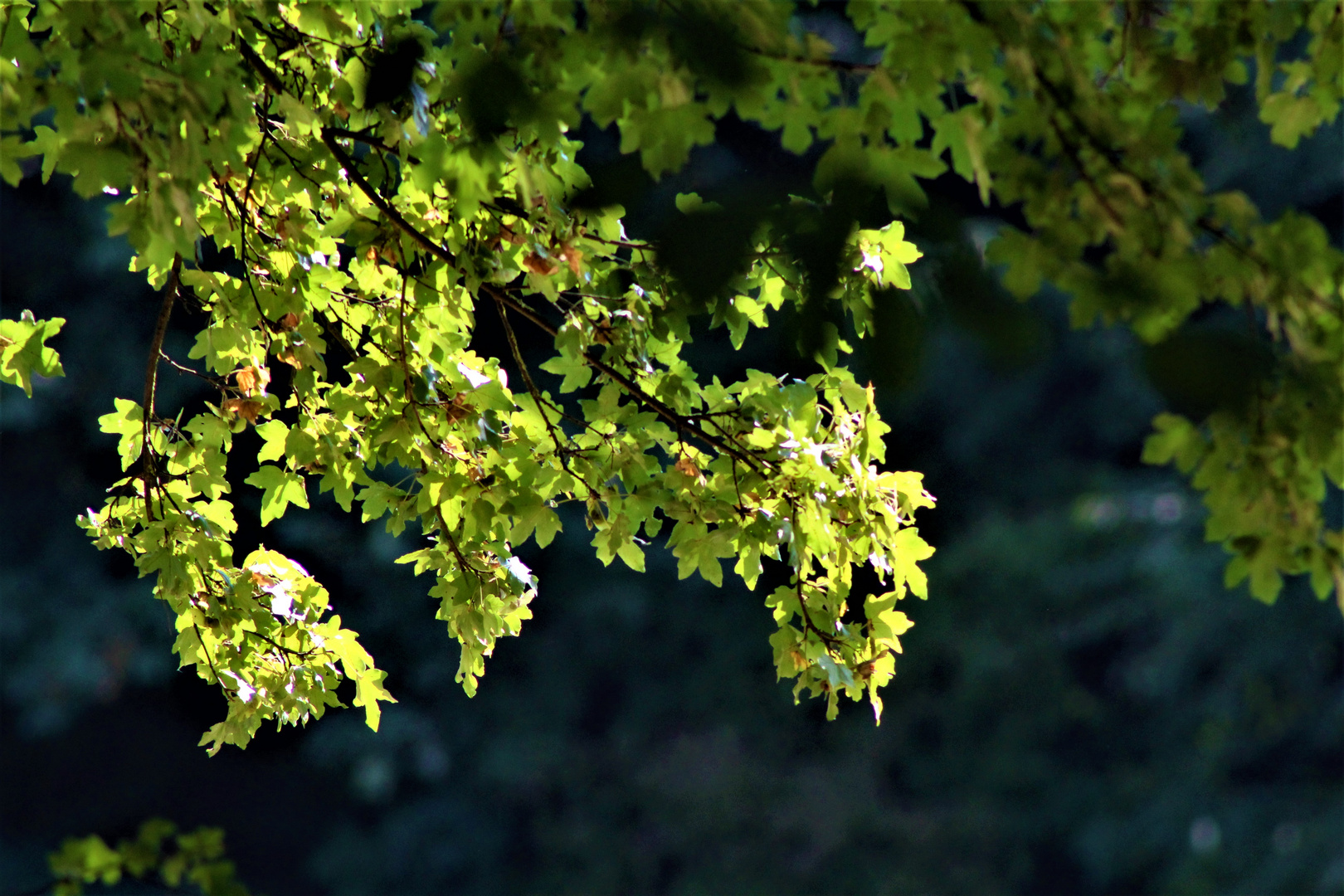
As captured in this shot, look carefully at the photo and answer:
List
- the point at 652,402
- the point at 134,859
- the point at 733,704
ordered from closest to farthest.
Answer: the point at 652,402, the point at 134,859, the point at 733,704

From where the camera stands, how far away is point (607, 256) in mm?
1788

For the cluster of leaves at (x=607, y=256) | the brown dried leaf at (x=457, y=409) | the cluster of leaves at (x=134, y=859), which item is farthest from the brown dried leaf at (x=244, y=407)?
the cluster of leaves at (x=134, y=859)

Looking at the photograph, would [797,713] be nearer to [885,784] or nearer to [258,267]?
[885,784]

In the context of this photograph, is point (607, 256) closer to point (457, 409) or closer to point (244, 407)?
point (457, 409)

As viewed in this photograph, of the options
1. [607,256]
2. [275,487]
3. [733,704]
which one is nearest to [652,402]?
[607,256]

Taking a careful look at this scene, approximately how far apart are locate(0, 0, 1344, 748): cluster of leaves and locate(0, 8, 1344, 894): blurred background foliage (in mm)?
5900

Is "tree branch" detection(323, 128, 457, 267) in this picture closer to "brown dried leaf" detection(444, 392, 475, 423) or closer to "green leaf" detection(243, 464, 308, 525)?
"brown dried leaf" detection(444, 392, 475, 423)

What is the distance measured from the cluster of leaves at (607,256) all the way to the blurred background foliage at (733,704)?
590 cm

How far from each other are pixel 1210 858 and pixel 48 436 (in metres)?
7.54

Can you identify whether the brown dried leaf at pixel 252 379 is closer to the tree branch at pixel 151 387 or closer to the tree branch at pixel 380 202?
the tree branch at pixel 151 387

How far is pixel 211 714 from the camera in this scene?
8.76m

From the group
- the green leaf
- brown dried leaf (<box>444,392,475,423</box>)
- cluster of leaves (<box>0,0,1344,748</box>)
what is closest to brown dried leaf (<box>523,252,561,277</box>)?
cluster of leaves (<box>0,0,1344,748</box>)

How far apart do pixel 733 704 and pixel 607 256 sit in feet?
24.4

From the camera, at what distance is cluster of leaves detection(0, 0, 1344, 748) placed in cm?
112
